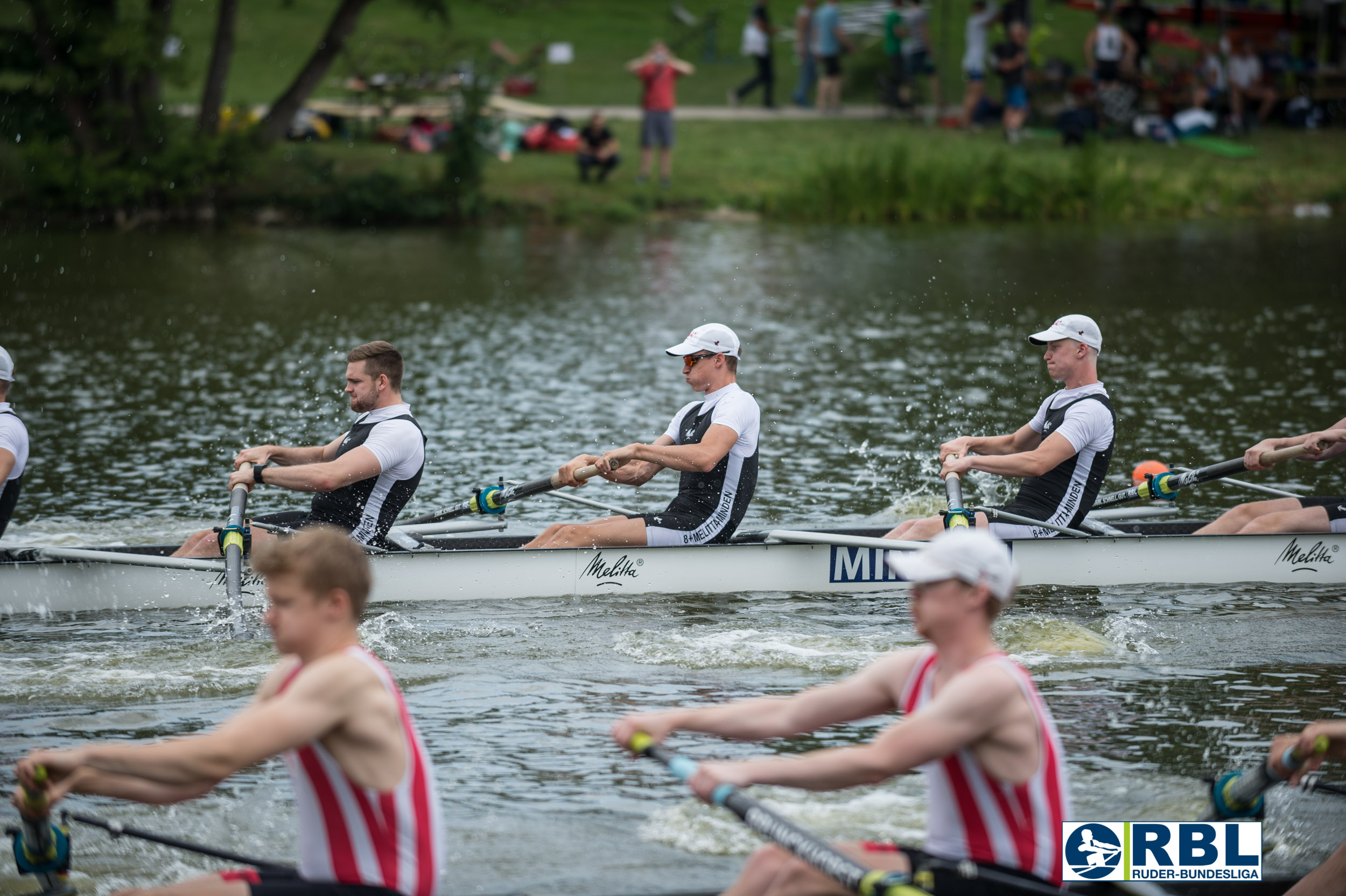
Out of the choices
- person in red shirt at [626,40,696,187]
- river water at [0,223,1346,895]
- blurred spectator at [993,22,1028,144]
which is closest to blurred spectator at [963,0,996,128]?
blurred spectator at [993,22,1028,144]

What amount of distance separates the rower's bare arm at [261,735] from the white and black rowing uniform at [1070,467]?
6463mm

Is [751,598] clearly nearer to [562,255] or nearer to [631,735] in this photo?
[631,735]

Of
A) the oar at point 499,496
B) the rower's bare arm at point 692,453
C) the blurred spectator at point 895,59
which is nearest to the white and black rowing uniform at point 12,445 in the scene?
the oar at point 499,496

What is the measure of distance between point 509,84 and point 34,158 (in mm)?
12641

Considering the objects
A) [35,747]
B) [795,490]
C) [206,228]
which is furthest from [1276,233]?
[35,747]

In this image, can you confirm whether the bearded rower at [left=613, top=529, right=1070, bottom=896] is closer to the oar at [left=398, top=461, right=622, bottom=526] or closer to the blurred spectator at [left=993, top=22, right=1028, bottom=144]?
the oar at [left=398, top=461, right=622, bottom=526]

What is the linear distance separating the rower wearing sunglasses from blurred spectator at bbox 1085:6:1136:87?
24250mm

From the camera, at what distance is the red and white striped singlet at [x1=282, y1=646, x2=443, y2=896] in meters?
4.10

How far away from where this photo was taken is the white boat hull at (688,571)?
9.24 metres

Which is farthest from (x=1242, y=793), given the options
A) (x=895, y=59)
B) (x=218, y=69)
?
(x=895, y=59)

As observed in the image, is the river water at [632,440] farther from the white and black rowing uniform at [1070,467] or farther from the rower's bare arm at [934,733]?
the rower's bare arm at [934,733]

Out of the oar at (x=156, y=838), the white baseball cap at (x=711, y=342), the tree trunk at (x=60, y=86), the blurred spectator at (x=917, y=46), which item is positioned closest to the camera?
the oar at (x=156, y=838)

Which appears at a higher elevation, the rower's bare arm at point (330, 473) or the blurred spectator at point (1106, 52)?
the blurred spectator at point (1106, 52)

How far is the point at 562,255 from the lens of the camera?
24344 mm
